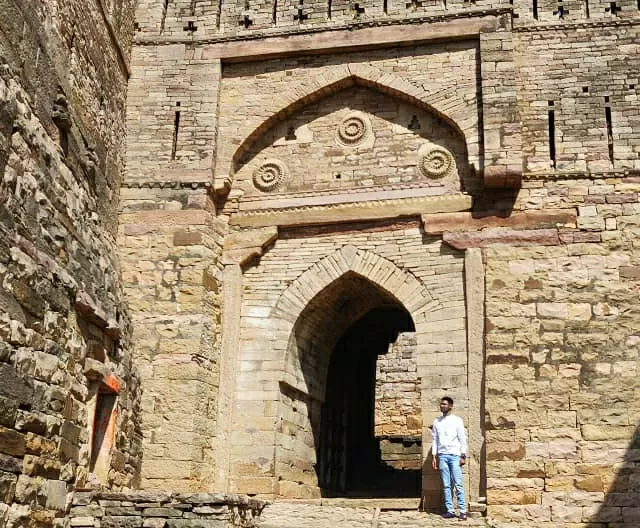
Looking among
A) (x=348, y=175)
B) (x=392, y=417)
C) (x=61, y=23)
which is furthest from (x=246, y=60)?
(x=392, y=417)

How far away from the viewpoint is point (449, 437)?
813cm

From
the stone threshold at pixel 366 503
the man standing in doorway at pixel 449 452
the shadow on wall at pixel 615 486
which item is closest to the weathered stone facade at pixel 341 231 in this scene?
the shadow on wall at pixel 615 486

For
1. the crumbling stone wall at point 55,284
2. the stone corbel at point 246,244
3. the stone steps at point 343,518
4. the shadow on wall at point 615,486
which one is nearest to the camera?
Result: the crumbling stone wall at point 55,284

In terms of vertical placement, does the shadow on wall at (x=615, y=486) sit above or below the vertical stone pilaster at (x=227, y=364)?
below

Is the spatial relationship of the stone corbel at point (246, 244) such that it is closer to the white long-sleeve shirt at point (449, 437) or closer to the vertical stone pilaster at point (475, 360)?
the vertical stone pilaster at point (475, 360)

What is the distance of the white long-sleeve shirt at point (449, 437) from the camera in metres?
8.12

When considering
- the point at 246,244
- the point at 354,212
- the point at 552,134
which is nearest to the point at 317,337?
the point at 246,244

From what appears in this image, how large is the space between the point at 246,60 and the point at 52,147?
3.93 metres

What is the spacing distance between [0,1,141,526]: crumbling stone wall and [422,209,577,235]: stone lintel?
10.8 ft

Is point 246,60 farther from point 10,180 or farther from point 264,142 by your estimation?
point 10,180

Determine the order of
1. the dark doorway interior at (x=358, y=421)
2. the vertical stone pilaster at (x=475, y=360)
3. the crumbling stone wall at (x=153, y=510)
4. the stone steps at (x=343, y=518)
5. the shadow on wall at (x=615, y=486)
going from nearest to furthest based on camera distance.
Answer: the crumbling stone wall at (x=153, y=510), the stone steps at (x=343, y=518), the shadow on wall at (x=615, y=486), the vertical stone pilaster at (x=475, y=360), the dark doorway interior at (x=358, y=421)

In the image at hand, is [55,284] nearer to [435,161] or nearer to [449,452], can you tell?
[449,452]

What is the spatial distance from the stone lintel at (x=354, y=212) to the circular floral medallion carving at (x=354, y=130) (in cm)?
80

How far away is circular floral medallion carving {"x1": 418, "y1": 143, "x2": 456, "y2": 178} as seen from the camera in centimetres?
978
